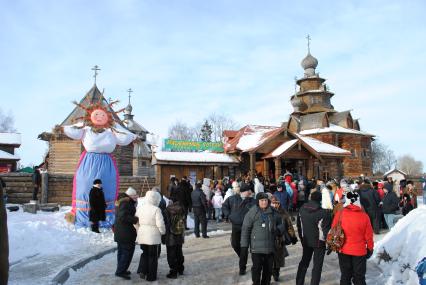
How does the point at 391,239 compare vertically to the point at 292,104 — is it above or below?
below

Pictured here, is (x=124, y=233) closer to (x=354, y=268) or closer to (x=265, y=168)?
(x=354, y=268)

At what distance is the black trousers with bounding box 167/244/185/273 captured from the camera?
23.8 feet

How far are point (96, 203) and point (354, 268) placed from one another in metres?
7.77

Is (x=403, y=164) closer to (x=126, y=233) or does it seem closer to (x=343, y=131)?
(x=343, y=131)

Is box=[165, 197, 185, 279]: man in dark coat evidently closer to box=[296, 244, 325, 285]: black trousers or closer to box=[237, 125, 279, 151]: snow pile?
box=[296, 244, 325, 285]: black trousers

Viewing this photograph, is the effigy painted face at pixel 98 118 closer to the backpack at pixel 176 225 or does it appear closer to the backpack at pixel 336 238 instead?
the backpack at pixel 176 225

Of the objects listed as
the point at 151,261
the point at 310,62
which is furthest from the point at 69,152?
A: the point at 310,62

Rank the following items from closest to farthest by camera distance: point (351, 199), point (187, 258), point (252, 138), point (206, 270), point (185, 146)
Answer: point (351, 199) → point (206, 270) → point (187, 258) → point (185, 146) → point (252, 138)

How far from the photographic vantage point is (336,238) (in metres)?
5.40

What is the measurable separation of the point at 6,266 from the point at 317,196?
5115 millimetres

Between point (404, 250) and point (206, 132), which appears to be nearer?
point (404, 250)

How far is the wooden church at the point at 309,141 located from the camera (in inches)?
970

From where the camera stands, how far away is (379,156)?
84125 millimetres

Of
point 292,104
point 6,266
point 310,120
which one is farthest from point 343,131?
point 6,266
